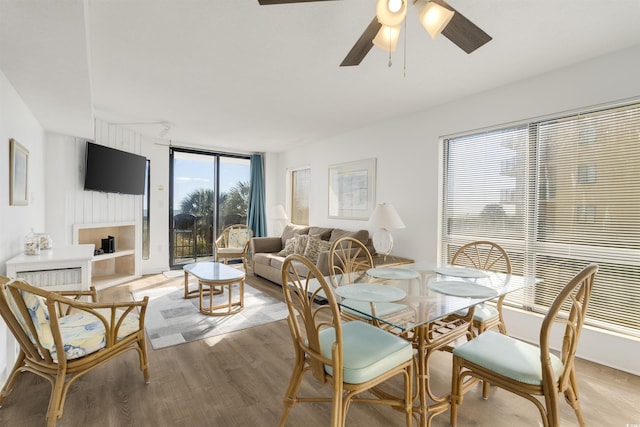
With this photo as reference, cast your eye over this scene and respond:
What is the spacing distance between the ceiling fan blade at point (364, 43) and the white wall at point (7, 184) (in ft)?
8.04

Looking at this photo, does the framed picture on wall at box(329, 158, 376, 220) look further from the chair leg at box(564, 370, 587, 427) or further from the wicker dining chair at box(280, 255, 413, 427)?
the chair leg at box(564, 370, 587, 427)

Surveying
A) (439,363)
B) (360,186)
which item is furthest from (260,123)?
(439,363)

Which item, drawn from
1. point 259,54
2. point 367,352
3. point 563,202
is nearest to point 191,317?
point 367,352

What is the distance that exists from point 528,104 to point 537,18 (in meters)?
1.12

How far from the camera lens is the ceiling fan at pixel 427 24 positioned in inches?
58.7

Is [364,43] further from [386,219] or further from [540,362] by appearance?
[386,219]

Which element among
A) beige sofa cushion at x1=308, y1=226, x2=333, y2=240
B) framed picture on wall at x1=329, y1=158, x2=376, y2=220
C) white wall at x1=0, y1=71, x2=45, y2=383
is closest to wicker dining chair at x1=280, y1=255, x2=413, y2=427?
white wall at x1=0, y1=71, x2=45, y2=383

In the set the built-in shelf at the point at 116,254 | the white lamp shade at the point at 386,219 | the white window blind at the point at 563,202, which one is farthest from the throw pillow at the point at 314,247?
the built-in shelf at the point at 116,254

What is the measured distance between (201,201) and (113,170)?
1850mm

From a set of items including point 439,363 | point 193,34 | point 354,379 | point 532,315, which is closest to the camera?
point 354,379

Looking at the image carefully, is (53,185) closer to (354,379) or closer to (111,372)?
Answer: (111,372)

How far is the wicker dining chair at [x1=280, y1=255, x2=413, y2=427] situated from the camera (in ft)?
4.57

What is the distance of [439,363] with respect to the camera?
2516 millimetres

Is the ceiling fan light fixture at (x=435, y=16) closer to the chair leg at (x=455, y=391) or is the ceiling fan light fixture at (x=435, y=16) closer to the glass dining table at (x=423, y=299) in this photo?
the glass dining table at (x=423, y=299)
